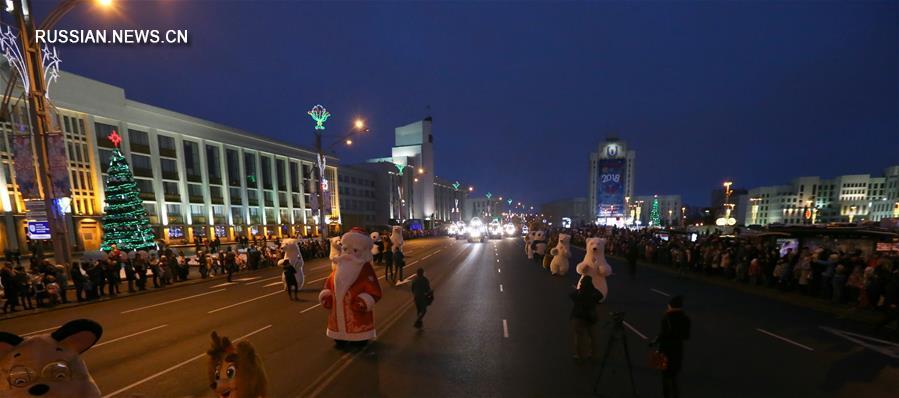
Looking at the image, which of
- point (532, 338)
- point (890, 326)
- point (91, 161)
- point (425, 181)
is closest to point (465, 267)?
point (532, 338)

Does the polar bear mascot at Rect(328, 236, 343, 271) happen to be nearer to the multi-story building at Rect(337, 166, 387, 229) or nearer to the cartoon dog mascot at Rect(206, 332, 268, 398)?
the cartoon dog mascot at Rect(206, 332, 268, 398)

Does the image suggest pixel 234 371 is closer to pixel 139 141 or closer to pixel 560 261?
pixel 560 261

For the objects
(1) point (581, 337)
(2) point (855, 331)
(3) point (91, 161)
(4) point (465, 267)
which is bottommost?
(4) point (465, 267)

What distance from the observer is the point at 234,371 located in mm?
3889

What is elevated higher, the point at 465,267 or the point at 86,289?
the point at 86,289

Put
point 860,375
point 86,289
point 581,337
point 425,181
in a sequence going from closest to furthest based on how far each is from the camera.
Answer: point 860,375 < point 581,337 < point 86,289 < point 425,181

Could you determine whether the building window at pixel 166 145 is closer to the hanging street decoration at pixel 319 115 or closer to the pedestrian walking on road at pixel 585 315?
the hanging street decoration at pixel 319 115

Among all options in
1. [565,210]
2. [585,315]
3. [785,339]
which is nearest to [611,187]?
[785,339]

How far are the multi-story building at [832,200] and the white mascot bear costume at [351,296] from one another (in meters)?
113

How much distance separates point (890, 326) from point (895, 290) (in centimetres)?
177

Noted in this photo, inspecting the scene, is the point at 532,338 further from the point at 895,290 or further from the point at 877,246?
the point at 877,246

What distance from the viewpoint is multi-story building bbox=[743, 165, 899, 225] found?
88.9 metres

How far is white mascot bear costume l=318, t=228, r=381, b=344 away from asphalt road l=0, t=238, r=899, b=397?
51 centimetres

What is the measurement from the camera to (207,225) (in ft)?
133
